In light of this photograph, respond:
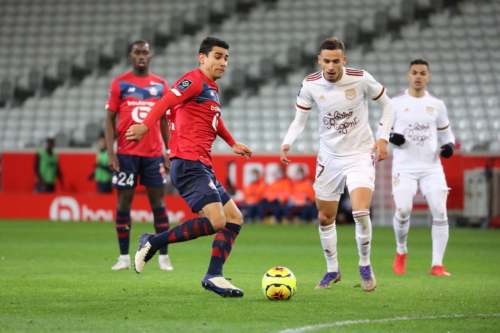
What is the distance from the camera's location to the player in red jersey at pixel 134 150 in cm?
774

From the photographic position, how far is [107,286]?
608cm

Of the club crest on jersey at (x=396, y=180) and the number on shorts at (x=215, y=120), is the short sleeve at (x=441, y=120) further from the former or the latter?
the number on shorts at (x=215, y=120)

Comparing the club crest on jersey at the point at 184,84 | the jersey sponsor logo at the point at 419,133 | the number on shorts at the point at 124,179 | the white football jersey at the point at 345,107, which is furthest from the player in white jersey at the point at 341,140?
the number on shorts at the point at 124,179

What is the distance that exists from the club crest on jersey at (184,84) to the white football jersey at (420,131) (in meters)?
3.16

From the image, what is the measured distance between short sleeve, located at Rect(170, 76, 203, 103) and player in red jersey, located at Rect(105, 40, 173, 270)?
2.28m

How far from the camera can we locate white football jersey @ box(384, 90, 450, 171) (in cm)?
785

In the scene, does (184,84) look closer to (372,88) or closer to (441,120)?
(372,88)

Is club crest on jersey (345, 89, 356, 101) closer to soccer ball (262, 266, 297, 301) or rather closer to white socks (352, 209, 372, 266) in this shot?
white socks (352, 209, 372, 266)

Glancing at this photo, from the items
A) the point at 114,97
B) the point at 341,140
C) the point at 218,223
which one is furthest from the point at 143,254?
the point at 114,97

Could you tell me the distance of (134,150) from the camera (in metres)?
7.75

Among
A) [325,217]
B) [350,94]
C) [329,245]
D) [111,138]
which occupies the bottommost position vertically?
[329,245]

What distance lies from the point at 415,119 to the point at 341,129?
1.93 meters

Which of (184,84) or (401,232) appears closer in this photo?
(184,84)

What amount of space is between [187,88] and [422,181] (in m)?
3.34
